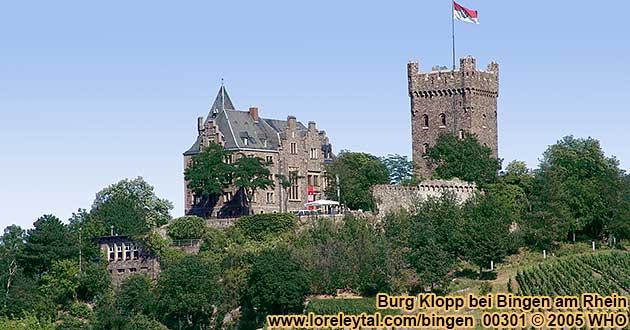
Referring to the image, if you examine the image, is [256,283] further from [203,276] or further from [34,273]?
[34,273]

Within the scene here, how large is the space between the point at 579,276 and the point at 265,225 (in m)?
18.4

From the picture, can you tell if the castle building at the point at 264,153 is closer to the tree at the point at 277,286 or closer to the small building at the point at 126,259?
the small building at the point at 126,259

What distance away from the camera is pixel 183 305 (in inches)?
3826

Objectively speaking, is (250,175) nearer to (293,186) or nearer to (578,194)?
(293,186)

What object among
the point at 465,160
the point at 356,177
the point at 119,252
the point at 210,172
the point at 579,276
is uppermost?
the point at 465,160

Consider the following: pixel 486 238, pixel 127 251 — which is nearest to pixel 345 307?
pixel 486 238

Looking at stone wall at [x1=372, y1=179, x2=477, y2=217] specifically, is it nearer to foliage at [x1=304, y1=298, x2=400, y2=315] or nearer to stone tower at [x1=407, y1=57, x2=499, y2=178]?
stone tower at [x1=407, y1=57, x2=499, y2=178]

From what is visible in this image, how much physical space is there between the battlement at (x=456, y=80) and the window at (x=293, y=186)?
9.91 meters

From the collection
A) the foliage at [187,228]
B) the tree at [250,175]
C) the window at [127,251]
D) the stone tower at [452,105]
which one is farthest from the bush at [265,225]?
the stone tower at [452,105]

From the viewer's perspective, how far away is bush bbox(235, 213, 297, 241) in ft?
343

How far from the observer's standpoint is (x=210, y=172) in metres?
109

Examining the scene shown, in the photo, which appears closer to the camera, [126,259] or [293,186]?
[126,259]

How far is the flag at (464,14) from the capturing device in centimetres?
11381

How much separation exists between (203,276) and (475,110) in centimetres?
2513
